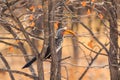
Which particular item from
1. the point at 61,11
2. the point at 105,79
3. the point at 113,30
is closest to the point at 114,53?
the point at 113,30

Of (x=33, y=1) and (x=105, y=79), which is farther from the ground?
(x=33, y=1)

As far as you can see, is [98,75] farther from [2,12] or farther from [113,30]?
[2,12]

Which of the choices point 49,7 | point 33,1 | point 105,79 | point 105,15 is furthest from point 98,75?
point 49,7

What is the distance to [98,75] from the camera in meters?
6.43

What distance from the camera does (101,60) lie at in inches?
269

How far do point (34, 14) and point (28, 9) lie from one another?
9.9 inches

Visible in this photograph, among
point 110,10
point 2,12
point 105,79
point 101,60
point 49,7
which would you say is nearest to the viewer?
point 49,7

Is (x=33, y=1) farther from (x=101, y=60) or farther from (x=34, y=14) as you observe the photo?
(x=101, y=60)

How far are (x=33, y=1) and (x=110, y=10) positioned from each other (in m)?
0.65

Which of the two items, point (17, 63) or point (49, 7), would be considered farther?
point (17, 63)

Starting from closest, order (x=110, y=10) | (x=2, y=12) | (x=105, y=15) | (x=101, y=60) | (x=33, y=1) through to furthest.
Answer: (x=2, y=12), (x=33, y=1), (x=110, y=10), (x=105, y=15), (x=101, y=60)

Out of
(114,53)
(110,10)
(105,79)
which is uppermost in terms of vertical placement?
(110,10)

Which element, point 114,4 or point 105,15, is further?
point 105,15

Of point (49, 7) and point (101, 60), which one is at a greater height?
point (49, 7)
